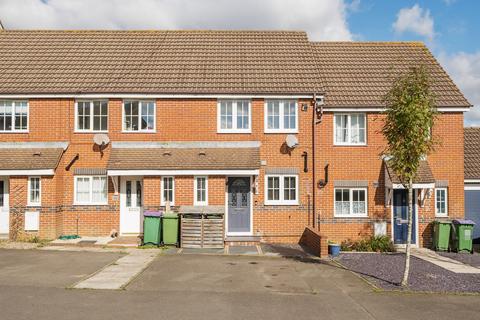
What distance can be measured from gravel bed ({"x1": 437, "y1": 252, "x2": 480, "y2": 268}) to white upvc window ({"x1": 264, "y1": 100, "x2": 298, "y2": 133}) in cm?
705

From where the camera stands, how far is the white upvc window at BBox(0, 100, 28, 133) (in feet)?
60.1

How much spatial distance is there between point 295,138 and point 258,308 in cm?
967

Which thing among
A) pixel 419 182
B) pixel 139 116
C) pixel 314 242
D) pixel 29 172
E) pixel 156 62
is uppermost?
pixel 156 62

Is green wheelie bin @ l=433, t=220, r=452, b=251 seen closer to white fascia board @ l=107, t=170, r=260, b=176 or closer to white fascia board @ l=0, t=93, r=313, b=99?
white fascia board @ l=0, t=93, r=313, b=99

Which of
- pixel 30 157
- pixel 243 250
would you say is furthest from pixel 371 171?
pixel 30 157

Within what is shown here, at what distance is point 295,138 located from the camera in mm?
18172

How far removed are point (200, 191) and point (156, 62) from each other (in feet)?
20.0

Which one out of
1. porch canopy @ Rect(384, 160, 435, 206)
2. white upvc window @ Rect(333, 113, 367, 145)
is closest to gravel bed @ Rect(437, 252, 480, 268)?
porch canopy @ Rect(384, 160, 435, 206)

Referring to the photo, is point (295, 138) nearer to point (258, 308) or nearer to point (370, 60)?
point (370, 60)

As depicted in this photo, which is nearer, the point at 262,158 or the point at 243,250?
the point at 243,250

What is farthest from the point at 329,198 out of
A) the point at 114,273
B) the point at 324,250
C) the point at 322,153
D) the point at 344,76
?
the point at 114,273

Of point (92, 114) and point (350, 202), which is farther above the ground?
point (92, 114)

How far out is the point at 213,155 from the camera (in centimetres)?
1798

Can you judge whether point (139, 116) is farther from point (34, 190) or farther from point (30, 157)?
point (34, 190)
